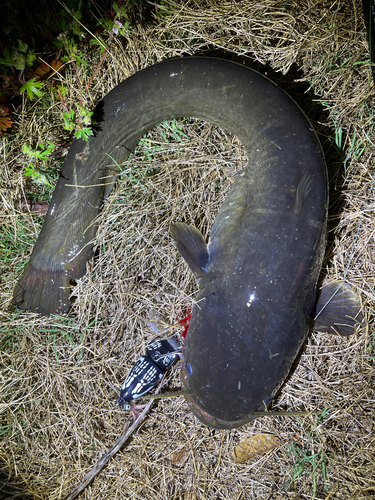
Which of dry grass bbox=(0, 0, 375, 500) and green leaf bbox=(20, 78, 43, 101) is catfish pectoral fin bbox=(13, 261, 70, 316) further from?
green leaf bbox=(20, 78, 43, 101)

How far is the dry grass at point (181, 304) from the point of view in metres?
2.47

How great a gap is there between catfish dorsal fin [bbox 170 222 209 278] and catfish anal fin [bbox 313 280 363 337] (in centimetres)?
86

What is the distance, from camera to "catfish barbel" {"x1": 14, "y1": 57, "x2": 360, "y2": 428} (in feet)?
6.51

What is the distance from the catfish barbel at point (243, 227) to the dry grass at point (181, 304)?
26cm

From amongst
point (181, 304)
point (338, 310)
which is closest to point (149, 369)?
point (181, 304)

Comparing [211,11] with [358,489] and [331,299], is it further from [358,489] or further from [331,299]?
[358,489]

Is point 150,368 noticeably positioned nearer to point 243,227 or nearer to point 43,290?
point 43,290

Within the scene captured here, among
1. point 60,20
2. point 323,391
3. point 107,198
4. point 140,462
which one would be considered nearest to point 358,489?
point 323,391

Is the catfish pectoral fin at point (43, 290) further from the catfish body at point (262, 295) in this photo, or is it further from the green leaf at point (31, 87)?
the green leaf at point (31, 87)

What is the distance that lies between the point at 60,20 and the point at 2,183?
50.3 inches

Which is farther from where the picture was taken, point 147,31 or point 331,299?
point 147,31

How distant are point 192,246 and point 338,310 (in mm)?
1121

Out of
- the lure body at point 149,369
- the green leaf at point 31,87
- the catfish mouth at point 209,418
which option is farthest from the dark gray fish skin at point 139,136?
the catfish mouth at point 209,418

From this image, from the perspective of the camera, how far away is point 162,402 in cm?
261
